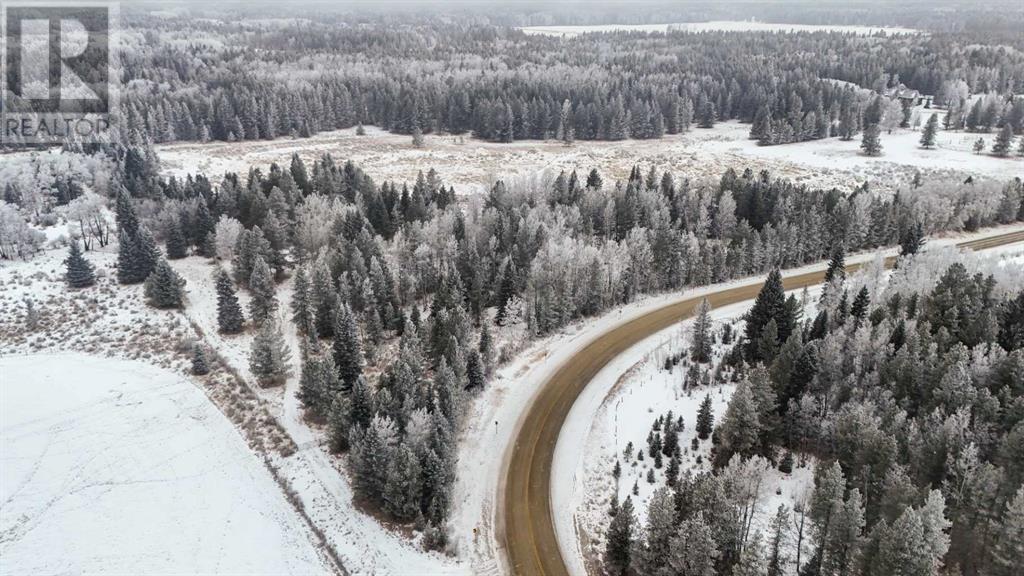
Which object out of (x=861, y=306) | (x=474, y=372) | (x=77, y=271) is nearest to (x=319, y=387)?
(x=474, y=372)

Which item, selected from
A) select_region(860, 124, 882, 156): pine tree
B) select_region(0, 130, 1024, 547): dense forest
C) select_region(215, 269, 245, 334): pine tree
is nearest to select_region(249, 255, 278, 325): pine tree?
select_region(0, 130, 1024, 547): dense forest

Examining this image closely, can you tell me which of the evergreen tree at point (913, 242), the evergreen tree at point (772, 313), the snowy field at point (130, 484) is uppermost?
the evergreen tree at point (913, 242)

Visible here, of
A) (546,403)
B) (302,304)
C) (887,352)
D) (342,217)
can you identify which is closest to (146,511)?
(302,304)

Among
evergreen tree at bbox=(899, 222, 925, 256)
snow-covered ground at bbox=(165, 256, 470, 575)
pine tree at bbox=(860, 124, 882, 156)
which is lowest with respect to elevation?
snow-covered ground at bbox=(165, 256, 470, 575)

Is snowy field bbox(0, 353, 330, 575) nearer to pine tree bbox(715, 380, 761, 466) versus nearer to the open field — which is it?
pine tree bbox(715, 380, 761, 466)

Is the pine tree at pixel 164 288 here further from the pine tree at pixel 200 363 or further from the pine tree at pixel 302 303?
the pine tree at pixel 302 303

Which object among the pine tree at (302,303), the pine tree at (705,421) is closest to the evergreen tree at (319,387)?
the pine tree at (302,303)

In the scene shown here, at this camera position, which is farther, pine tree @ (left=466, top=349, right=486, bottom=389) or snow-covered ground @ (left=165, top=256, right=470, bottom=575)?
pine tree @ (left=466, top=349, right=486, bottom=389)
